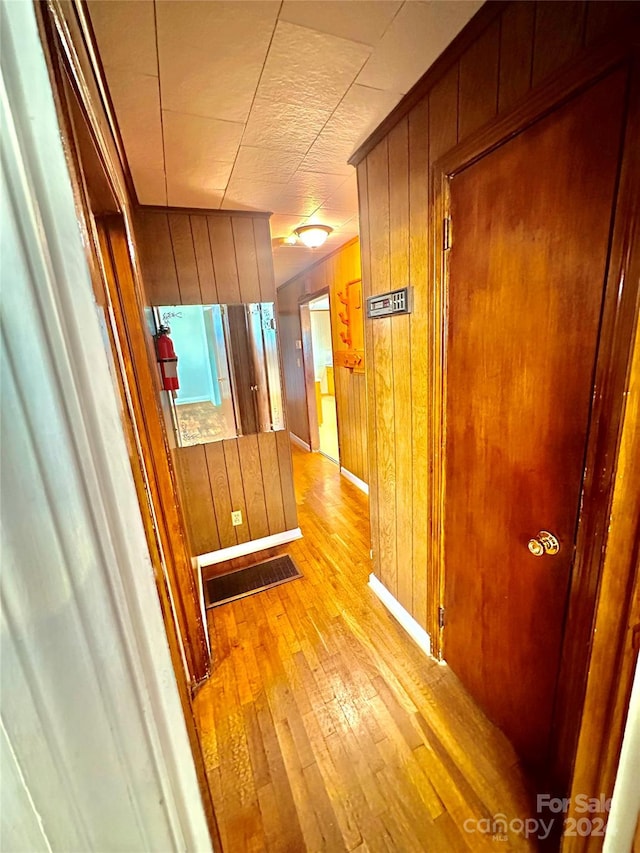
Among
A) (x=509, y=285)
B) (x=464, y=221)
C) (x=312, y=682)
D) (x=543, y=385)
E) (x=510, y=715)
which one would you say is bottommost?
(x=312, y=682)

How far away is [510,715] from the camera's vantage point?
129 centimetres

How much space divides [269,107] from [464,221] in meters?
0.83

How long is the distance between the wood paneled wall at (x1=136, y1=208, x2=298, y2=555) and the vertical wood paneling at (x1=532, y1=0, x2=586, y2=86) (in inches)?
66.0

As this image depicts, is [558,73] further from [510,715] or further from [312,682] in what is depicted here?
[312,682]

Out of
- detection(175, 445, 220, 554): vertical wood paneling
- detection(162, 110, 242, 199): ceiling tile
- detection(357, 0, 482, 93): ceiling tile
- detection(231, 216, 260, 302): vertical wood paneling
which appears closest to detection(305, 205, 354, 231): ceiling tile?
detection(231, 216, 260, 302): vertical wood paneling

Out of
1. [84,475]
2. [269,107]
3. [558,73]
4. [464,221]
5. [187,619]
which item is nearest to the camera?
[84,475]

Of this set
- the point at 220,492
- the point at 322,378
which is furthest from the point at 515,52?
the point at 322,378

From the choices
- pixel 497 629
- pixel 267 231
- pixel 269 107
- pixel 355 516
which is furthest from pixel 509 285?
pixel 355 516

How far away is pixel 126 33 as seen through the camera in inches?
37.3

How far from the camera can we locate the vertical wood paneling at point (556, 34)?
80cm

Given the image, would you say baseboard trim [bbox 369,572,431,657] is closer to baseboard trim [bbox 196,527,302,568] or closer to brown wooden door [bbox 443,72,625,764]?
brown wooden door [bbox 443,72,625,764]

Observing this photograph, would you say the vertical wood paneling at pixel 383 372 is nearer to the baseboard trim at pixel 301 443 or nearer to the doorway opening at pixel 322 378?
the doorway opening at pixel 322 378

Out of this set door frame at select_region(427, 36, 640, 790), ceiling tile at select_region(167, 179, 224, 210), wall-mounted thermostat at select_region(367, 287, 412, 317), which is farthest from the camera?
ceiling tile at select_region(167, 179, 224, 210)

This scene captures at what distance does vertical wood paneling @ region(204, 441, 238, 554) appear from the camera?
8.02ft
